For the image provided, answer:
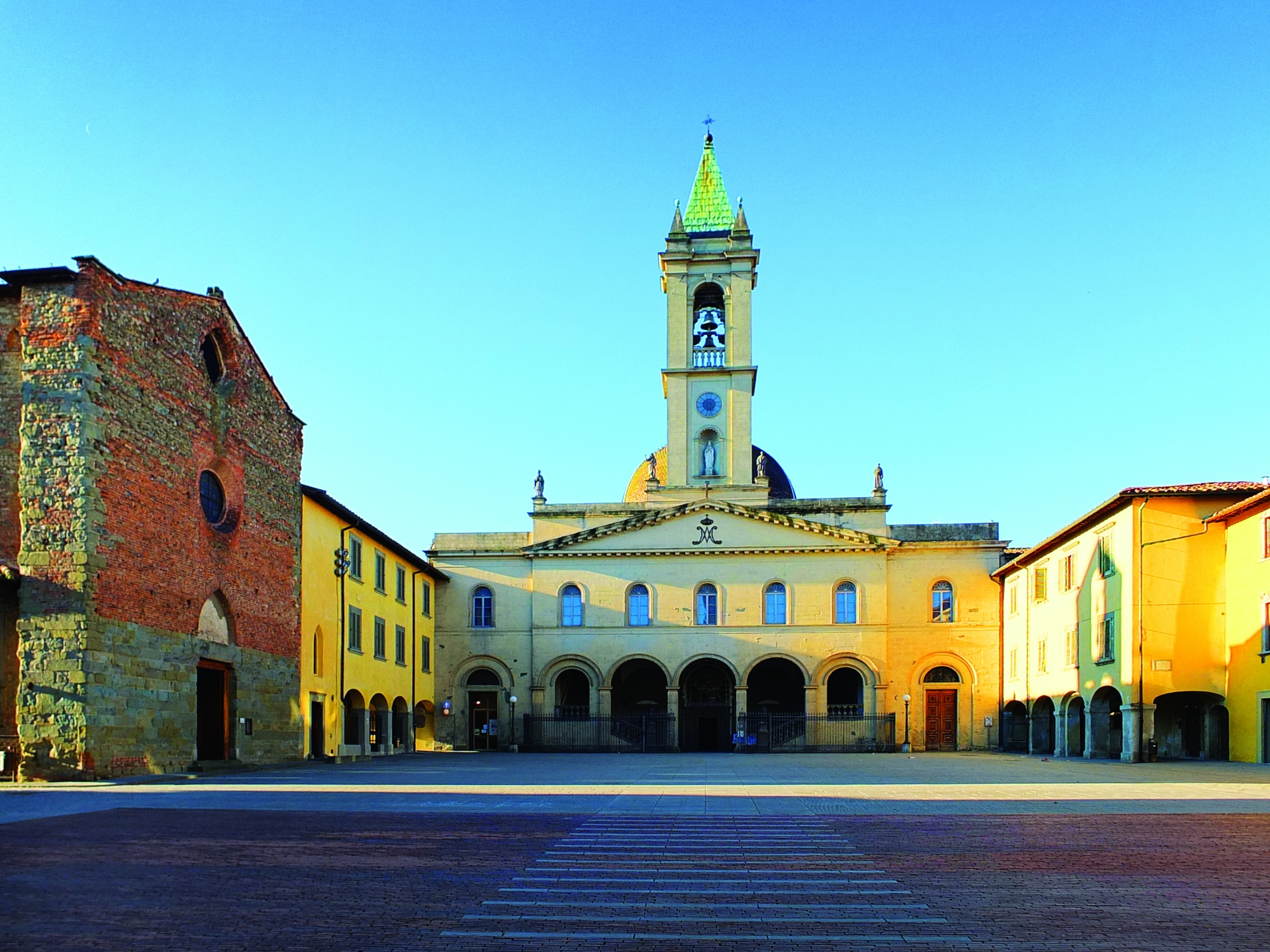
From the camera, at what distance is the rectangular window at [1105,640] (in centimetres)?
3622

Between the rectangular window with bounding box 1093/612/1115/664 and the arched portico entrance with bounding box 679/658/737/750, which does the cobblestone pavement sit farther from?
the arched portico entrance with bounding box 679/658/737/750

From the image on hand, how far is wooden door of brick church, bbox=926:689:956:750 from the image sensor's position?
51500mm

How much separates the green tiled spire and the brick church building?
3459 cm

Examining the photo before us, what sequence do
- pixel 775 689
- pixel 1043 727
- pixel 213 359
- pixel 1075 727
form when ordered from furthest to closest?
1. pixel 775 689
2. pixel 1043 727
3. pixel 1075 727
4. pixel 213 359

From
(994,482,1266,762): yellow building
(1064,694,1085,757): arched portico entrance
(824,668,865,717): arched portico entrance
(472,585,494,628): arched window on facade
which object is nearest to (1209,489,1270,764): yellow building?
(994,482,1266,762): yellow building

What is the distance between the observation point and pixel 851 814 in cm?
1734

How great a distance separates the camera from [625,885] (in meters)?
10.4

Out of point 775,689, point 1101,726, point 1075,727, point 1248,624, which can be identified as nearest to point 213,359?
point 1248,624

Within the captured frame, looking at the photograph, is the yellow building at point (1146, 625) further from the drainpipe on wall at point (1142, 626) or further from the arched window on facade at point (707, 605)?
the arched window on facade at point (707, 605)

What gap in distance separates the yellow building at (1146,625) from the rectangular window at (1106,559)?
0.13 ft

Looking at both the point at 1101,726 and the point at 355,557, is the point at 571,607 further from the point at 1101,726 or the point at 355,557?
the point at 1101,726

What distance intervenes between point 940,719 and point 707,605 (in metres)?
11.1

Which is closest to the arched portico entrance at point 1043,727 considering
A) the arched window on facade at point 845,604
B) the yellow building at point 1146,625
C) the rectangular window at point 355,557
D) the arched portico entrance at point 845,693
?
the yellow building at point 1146,625

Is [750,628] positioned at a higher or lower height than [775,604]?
lower
